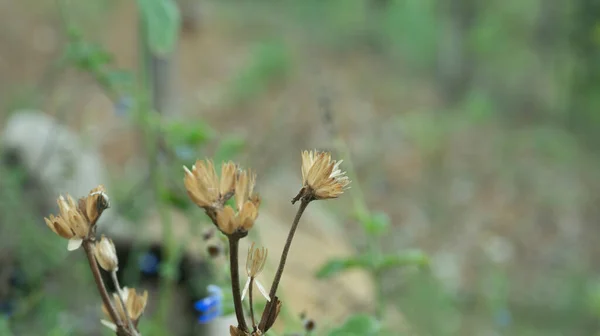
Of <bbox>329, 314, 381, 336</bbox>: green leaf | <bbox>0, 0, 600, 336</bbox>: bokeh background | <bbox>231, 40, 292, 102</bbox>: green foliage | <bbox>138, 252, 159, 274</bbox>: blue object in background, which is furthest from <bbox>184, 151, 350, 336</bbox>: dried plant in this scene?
<bbox>231, 40, 292, 102</bbox>: green foliage

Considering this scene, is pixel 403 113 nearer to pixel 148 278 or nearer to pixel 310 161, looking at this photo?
pixel 148 278

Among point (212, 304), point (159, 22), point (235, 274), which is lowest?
point (235, 274)

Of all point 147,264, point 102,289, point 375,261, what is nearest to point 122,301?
point 102,289

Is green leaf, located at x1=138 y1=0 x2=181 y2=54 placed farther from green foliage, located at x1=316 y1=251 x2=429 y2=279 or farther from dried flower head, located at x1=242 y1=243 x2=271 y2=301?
dried flower head, located at x1=242 y1=243 x2=271 y2=301

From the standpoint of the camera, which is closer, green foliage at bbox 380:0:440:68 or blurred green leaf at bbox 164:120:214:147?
blurred green leaf at bbox 164:120:214:147

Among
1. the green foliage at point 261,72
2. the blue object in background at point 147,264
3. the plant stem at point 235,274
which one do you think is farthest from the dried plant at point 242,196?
the green foliage at point 261,72

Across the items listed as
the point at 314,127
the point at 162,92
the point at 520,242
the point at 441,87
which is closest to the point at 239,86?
the point at 314,127

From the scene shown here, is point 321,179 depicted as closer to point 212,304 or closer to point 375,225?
point 212,304
